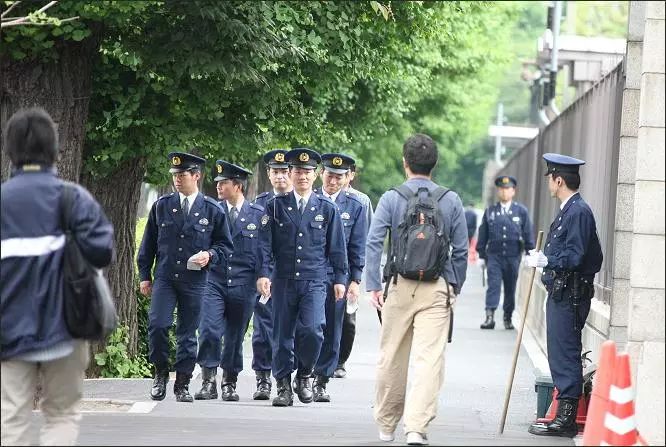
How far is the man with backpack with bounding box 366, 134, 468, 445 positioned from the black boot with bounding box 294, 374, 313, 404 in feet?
9.85

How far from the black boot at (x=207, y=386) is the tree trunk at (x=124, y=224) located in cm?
196

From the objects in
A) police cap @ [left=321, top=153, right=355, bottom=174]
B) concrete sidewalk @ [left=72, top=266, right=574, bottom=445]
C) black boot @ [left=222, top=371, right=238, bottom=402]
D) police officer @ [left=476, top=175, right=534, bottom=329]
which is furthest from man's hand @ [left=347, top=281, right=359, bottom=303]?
police officer @ [left=476, top=175, right=534, bottom=329]

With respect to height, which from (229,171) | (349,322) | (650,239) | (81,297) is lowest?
(349,322)

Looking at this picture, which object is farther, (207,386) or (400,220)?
(207,386)

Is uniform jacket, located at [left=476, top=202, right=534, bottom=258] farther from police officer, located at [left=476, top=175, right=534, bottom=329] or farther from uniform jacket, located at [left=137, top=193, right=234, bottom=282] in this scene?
uniform jacket, located at [left=137, top=193, right=234, bottom=282]

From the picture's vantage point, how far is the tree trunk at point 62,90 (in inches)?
473

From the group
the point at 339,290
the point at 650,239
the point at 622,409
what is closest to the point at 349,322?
the point at 339,290

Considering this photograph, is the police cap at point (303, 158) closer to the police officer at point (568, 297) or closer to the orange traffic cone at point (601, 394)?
the police officer at point (568, 297)

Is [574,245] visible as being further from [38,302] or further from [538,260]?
[38,302]

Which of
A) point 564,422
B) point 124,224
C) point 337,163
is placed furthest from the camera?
point 124,224

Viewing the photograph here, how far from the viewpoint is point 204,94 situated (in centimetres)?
1350

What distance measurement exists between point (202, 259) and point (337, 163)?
2682 mm

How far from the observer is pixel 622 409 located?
869cm

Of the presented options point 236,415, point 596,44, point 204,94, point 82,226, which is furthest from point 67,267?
point 596,44
